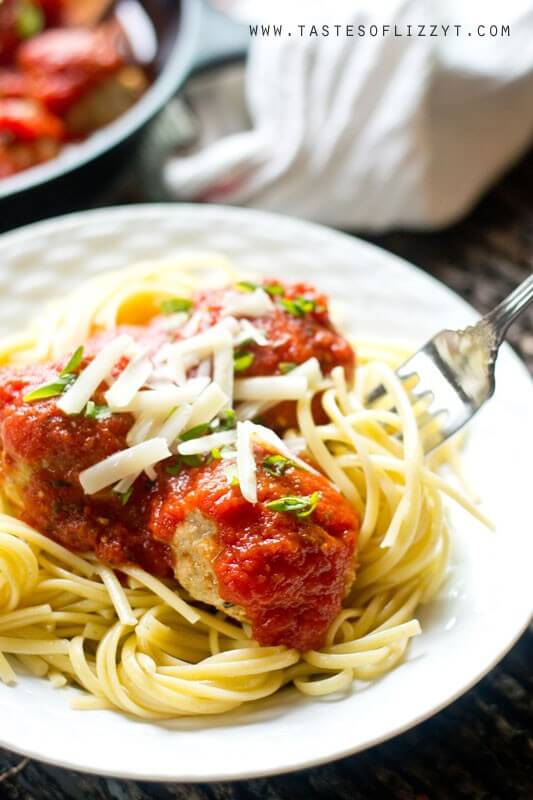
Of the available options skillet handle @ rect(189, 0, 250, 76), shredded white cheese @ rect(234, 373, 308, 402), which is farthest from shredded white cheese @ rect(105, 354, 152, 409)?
skillet handle @ rect(189, 0, 250, 76)

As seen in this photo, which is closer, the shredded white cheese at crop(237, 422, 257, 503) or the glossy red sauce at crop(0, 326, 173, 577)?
the shredded white cheese at crop(237, 422, 257, 503)

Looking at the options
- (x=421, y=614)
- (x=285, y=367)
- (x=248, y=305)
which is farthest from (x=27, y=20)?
(x=421, y=614)

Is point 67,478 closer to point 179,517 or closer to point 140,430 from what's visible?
point 140,430

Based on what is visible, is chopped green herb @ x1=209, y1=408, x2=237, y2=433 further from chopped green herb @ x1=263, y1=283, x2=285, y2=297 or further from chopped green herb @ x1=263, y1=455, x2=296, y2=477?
chopped green herb @ x1=263, y1=283, x2=285, y2=297

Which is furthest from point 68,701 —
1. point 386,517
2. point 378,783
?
point 386,517

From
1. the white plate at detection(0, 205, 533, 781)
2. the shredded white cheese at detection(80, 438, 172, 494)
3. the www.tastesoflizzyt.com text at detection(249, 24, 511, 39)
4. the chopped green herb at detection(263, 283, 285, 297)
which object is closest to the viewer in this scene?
the white plate at detection(0, 205, 533, 781)

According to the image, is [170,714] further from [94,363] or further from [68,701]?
[94,363]
